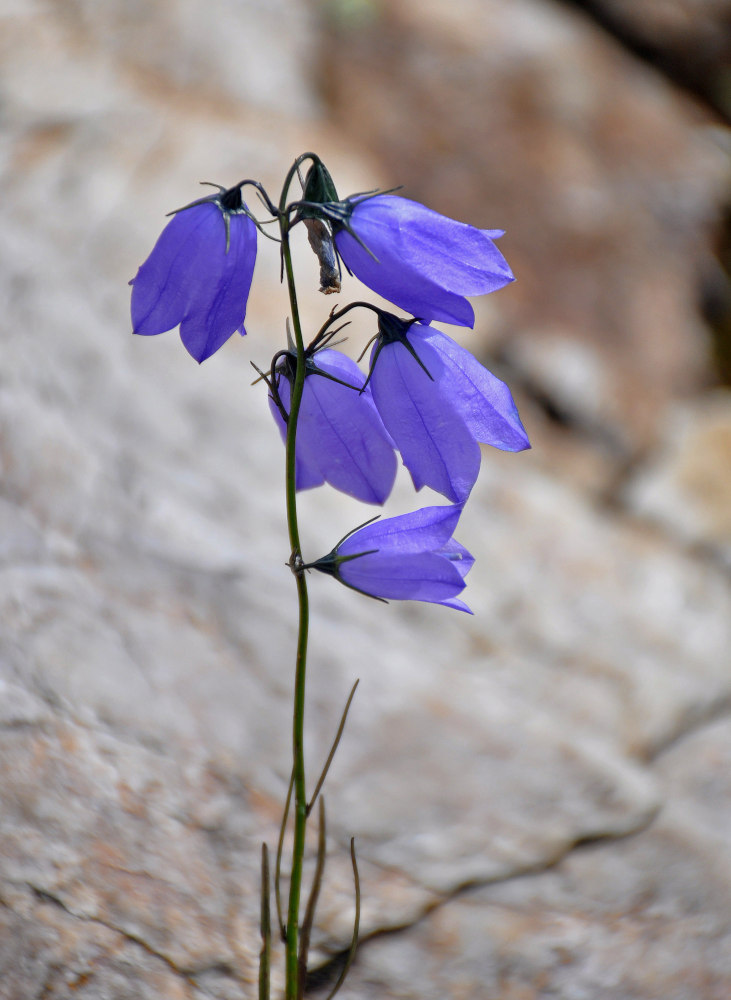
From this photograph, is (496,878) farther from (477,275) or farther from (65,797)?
(477,275)

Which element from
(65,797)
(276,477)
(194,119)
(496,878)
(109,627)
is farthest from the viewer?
(194,119)

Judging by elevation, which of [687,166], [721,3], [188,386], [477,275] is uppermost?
[721,3]

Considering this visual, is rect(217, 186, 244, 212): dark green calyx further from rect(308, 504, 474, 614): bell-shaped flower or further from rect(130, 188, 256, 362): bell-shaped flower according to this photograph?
rect(308, 504, 474, 614): bell-shaped flower

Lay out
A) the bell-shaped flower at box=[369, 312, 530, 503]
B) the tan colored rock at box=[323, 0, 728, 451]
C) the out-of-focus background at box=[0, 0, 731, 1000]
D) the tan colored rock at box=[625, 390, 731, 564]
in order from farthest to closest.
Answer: the tan colored rock at box=[323, 0, 728, 451] < the tan colored rock at box=[625, 390, 731, 564] < the out-of-focus background at box=[0, 0, 731, 1000] < the bell-shaped flower at box=[369, 312, 530, 503]

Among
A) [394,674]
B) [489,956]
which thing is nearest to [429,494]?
[394,674]

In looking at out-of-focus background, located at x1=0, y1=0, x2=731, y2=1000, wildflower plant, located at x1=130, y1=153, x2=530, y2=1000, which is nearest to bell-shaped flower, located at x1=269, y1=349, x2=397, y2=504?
wildflower plant, located at x1=130, y1=153, x2=530, y2=1000

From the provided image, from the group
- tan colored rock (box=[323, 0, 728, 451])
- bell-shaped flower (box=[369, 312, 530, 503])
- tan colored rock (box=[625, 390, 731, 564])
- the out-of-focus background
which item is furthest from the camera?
tan colored rock (box=[323, 0, 728, 451])

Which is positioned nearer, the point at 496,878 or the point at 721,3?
the point at 496,878

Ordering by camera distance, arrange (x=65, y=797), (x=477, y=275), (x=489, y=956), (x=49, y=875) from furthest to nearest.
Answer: (x=489, y=956) → (x=65, y=797) → (x=49, y=875) → (x=477, y=275)
